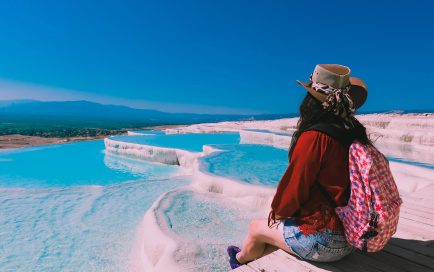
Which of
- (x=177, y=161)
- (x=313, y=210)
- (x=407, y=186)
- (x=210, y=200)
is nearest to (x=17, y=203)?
(x=210, y=200)

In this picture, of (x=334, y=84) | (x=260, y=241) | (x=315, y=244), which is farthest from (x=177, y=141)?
(x=334, y=84)

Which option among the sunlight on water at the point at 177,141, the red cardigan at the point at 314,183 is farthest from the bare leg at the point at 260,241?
the sunlight on water at the point at 177,141

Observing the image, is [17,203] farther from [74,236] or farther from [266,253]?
[266,253]

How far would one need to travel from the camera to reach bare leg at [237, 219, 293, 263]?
171 centimetres

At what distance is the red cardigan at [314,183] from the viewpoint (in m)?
1.42

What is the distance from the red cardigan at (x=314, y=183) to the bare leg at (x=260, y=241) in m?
0.19

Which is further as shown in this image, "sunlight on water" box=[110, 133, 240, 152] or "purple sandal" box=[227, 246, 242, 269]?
"sunlight on water" box=[110, 133, 240, 152]

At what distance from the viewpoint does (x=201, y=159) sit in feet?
23.0

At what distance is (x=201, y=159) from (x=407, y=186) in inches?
151

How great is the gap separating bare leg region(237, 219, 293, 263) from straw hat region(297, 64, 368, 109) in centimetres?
73

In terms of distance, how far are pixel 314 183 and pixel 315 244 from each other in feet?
1.02

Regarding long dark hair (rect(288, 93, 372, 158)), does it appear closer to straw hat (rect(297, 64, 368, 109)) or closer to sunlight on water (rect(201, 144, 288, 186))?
straw hat (rect(297, 64, 368, 109))

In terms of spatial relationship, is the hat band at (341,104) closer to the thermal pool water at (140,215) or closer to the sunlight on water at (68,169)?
the thermal pool water at (140,215)

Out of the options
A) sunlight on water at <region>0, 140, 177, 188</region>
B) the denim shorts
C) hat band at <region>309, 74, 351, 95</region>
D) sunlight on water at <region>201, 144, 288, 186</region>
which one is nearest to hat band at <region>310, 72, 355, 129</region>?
hat band at <region>309, 74, 351, 95</region>
